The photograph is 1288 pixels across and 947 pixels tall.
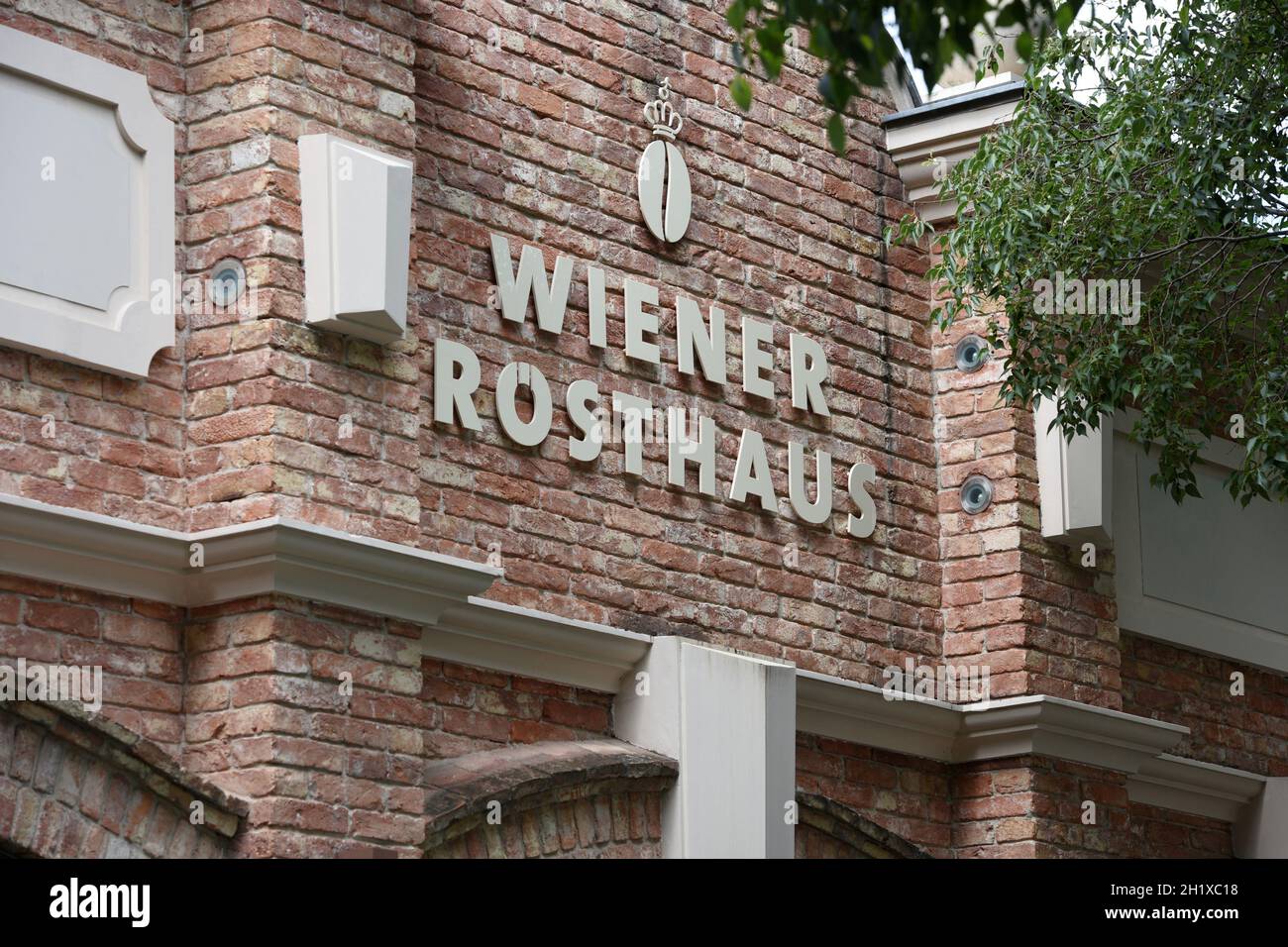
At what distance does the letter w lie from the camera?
296 inches

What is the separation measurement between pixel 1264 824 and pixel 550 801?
4.64 metres

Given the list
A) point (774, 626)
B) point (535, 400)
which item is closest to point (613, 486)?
point (535, 400)

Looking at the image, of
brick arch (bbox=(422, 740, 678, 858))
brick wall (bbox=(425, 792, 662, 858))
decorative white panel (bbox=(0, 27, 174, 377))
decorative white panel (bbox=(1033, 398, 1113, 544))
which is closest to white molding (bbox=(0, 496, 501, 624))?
decorative white panel (bbox=(0, 27, 174, 377))

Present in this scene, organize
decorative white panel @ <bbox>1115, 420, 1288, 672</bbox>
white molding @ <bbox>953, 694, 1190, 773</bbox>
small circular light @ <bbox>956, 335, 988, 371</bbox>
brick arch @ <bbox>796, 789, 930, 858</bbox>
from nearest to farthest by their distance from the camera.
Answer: brick arch @ <bbox>796, 789, 930, 858</bbox> < white molding @ <bbox>953, 694, 1190, 773</bbox> < small circular light @ <bbox>956, 335, 988, 371</bbox> < decorative white panel @ <bbox>1115, 420, 1288, 672</bbox>

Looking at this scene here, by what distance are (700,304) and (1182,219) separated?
6.54 feet

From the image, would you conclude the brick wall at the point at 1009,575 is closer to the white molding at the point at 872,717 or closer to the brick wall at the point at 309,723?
the white molding at the point at 872,717

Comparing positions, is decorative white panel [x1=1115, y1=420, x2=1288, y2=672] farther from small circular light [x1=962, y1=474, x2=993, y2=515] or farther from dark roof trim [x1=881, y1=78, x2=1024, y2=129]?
dark roof trim [x1=881, y1=78, x2=1024, y2=129]

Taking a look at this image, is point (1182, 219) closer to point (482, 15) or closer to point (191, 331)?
point (482, 15)

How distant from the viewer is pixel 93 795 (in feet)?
19.2

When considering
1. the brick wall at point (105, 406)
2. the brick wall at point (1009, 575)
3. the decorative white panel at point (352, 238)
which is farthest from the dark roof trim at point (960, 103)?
the brick wall at point (105, 406)

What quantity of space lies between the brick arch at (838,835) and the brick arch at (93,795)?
2845 mm

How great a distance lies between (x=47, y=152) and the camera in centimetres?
622

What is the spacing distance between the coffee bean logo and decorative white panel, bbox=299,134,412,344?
5.90ft

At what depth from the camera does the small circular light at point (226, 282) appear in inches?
254
